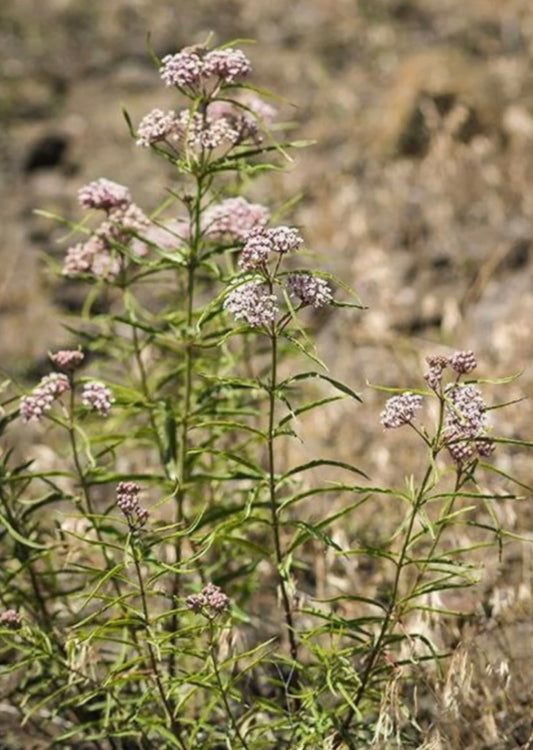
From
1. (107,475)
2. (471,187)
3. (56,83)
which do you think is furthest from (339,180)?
(107,475)

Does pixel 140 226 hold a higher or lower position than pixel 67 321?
lower

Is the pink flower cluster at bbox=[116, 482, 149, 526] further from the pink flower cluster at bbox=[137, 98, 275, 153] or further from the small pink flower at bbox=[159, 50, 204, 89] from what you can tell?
the small pink flower at bbox=[159, 50, 204, 89]

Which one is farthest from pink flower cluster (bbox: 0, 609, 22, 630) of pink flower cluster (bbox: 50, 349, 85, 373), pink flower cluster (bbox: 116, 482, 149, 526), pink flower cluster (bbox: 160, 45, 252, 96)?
pink flower cluster (bbox: 160, 45, 252, 96)

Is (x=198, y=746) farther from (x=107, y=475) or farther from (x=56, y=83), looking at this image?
(x=56, y=83)

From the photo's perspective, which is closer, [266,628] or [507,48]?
[266,628]

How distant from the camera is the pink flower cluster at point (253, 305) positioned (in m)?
2.29

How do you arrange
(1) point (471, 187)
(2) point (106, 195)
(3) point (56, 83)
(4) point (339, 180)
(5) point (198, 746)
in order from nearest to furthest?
(5) point (198, 746) → (2) point (106, 195) → (1) point (471, 187) → (4) point (339, 180) → (3) point (56, 83)

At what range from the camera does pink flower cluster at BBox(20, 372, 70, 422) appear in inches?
110

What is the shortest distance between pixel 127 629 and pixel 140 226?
110 centimetres

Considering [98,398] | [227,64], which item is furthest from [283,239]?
[98,398]

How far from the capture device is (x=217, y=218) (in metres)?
3.03

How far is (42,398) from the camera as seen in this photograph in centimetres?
279

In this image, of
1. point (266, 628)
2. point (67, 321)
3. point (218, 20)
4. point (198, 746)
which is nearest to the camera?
point (198, 746)

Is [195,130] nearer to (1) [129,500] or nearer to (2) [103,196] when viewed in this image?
(2) [103,196]
